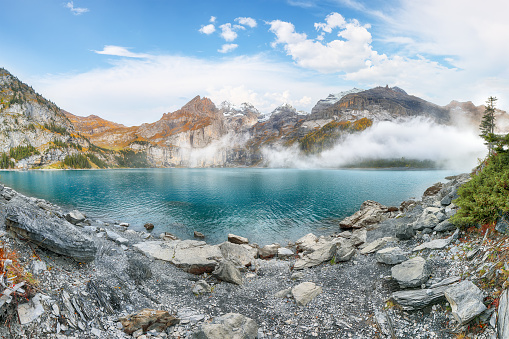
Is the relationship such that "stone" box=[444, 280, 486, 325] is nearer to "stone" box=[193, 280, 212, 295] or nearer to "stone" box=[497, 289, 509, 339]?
"stone" box=[497, 289, 509, 339]

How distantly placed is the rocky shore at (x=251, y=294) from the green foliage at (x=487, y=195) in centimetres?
143

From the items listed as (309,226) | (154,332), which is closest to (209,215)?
(309,226)

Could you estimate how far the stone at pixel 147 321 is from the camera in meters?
10.3

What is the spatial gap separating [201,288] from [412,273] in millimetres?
13813

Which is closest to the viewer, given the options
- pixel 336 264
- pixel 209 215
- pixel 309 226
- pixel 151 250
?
pixel 336 264

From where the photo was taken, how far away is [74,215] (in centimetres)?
3397

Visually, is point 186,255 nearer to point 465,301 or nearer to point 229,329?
point 229,329

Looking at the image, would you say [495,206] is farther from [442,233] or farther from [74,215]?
[74,215]

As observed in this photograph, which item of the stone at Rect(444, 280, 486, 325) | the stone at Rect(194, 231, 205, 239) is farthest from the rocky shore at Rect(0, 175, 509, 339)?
the stone at Rect(194, 231, 205, 239)

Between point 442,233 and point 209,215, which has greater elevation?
point 442,233

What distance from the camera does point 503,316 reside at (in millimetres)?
7781

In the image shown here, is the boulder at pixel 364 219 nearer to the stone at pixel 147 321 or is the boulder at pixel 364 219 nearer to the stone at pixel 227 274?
the stone at pixel 227 274

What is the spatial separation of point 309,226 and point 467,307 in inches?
1393

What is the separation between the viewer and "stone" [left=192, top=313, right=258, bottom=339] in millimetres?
10211
